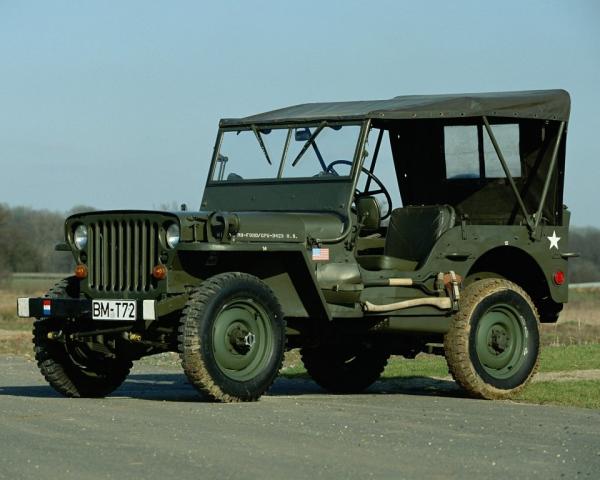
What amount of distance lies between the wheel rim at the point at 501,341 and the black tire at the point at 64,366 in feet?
11.3

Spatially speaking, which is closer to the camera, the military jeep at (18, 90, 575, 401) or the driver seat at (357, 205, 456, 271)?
the military jeep at (18, 90, 575, 401)

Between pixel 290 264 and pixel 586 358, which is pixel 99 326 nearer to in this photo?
pixel 290 264

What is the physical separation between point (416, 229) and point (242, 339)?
2.95 meters

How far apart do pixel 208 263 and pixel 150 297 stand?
61 centimetres

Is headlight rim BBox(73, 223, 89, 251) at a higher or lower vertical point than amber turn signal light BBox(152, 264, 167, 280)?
higher

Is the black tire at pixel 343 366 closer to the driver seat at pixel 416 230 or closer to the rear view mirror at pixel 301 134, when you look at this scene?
the driver seat at pixel 416 230

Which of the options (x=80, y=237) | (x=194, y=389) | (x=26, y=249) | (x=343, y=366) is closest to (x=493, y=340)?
(x=343, y=366)

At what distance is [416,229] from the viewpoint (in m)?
14.4

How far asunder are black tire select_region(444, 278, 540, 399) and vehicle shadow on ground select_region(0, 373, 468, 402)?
39 cm

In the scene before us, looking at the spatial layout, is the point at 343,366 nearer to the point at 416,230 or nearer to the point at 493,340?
the point at 416,230

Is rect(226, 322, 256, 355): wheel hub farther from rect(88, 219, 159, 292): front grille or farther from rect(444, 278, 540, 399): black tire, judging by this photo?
rect(444, 278, 540, 399): black tire

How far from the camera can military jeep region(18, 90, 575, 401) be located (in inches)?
A: 477

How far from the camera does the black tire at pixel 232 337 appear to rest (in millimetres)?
11711

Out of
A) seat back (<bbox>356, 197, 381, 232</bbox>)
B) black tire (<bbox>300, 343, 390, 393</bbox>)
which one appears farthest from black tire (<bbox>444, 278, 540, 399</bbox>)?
black tire (<bbox>300, 343, 390, 393</bbox>)
